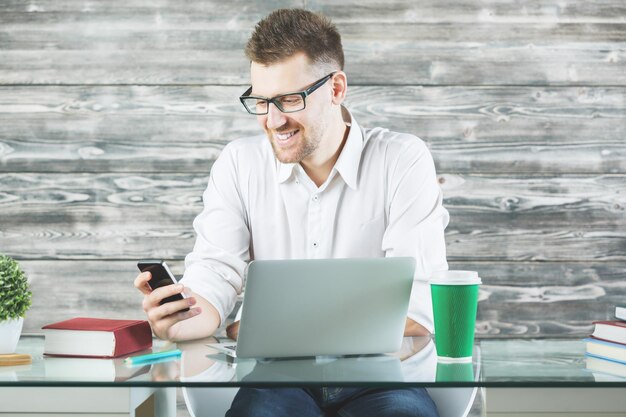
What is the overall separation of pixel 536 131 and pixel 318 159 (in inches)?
34.8

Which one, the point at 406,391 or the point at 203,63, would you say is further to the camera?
the point at 203,63

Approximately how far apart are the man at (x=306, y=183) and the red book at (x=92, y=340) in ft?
1.16

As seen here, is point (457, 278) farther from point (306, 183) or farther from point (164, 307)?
point (306, 183)

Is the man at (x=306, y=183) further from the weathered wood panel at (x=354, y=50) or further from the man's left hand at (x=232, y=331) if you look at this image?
the weathered wood panel at (x=354, y=50)

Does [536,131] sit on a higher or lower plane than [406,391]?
higher

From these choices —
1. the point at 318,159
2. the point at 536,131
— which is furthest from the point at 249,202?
the point at 536,131

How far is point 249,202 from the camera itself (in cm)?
186

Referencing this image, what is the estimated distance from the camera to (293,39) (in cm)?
174

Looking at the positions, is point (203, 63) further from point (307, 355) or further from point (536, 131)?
point (307, 355)

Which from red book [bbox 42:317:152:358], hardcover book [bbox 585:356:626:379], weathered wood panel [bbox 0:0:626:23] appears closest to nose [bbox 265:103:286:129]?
red book [bbox 42:317:152:358]

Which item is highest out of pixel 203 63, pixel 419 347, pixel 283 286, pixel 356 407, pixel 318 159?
pixel 203 63

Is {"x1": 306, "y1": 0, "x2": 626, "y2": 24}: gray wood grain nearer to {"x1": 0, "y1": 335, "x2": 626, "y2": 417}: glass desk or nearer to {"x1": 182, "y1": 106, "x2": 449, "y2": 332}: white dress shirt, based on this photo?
{"x1": 182, "y1": 106, "x2": 449, "y2": 332}: white dress shirt

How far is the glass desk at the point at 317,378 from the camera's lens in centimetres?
98

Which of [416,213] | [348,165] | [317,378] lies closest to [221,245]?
[348,165]
